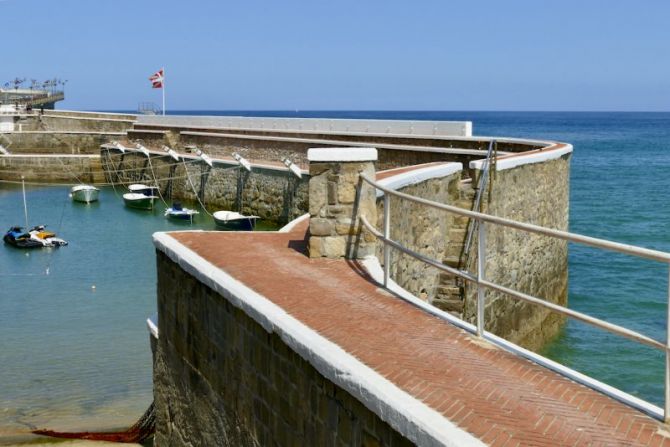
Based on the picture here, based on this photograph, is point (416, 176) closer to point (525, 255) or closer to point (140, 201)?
point (525, 255)

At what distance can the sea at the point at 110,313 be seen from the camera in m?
13.3

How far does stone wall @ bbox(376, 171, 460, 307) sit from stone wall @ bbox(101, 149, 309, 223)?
16433mm

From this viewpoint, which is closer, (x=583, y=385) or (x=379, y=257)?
(x=583, y=385)

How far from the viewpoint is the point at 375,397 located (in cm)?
473

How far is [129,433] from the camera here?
11562 millimetres

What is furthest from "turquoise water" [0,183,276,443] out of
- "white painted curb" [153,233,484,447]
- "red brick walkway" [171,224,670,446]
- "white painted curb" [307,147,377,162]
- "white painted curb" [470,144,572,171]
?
"white painted curb" [470,144,572,171]

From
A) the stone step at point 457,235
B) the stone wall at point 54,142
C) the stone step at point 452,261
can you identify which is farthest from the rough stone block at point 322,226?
the stone wall at point 54,142

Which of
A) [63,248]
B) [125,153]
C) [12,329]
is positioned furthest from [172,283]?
[125,153]

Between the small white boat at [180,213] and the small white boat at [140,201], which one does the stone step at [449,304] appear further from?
the small white boat at [140,201]

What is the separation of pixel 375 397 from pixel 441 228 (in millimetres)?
7711

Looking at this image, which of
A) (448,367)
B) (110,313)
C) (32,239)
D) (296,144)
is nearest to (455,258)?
(448,367)

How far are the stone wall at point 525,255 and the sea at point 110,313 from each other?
0.67m

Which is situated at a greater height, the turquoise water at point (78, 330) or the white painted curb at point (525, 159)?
the white painted curb at point (525, 159)

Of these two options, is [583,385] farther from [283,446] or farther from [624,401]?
[283,446]
